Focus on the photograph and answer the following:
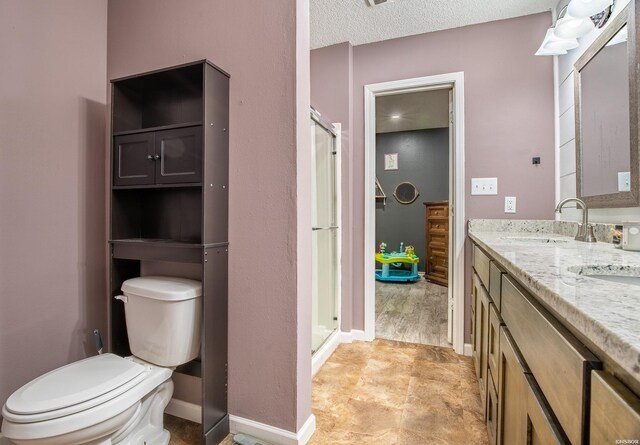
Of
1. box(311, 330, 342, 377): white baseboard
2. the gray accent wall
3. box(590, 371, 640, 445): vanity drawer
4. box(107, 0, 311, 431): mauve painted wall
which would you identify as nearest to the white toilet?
box(107, 0, 311, 431): mauve painted wall

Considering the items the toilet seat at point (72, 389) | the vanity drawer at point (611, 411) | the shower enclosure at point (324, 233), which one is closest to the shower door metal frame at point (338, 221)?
the shower enclosure at point (324, 233)

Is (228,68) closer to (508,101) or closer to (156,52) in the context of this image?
(156,52)

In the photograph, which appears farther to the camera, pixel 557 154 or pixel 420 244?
pixel 420 244

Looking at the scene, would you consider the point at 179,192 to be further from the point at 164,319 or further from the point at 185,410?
the point at 185,410

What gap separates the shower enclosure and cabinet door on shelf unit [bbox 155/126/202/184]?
919 millimetres

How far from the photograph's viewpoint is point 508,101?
2279 mm

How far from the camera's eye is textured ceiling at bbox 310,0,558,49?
213 centimetres

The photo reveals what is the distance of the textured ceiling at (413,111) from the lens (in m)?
3.92

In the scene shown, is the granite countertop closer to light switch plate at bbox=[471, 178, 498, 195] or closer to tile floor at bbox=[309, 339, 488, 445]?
tile floor at bbox=[309, 339, 488, 445]

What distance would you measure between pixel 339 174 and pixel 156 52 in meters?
1.47

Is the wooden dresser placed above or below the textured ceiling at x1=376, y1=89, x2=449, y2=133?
below

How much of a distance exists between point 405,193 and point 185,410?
188 inches

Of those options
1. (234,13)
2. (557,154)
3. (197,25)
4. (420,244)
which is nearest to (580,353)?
(234,13)

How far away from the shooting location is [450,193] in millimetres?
2496
